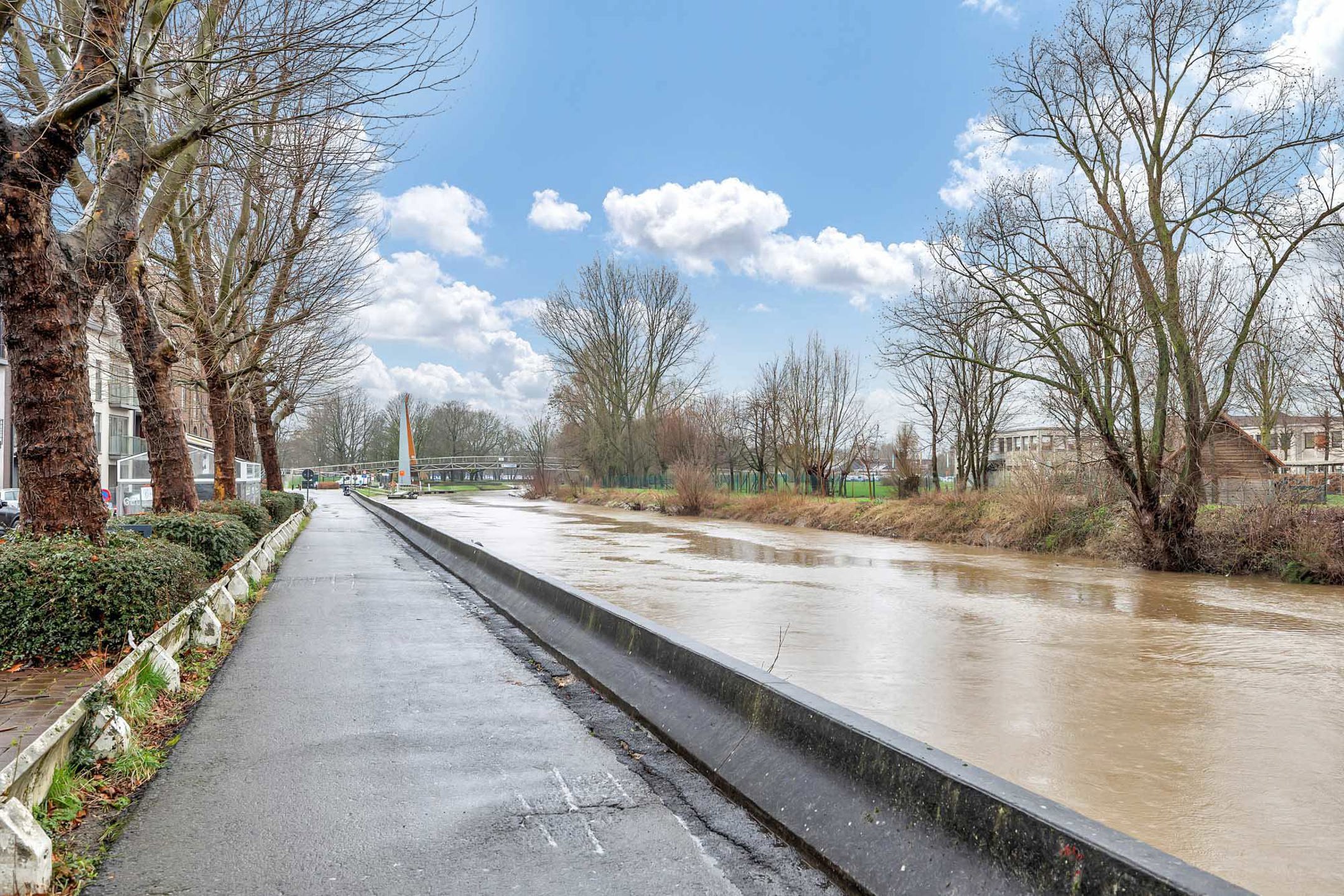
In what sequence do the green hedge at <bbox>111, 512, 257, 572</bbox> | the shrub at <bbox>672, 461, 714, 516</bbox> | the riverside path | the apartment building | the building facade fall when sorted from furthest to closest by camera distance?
the building facade, the shrub at <bbox>672, 461, 714, 516</bbox>, the apartment building, the green hedge at <bbox>111, 512, 257, 572</bbox>, the riverside path

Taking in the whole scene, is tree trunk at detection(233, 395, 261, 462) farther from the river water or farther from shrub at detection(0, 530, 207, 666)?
shrub at detection(0, 530, 207, 666)

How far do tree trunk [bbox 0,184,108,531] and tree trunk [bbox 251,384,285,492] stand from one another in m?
21.4

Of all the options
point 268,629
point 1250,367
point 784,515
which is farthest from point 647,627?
point 1250,367

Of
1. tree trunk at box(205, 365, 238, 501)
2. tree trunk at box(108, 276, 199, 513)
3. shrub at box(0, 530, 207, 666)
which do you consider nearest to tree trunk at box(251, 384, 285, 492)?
tree trunk at box(205, 365, 238, 501)

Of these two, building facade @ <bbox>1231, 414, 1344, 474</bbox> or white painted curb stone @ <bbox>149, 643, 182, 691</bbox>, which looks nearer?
white painted curb stone @ <bbox>149, 643, 182, 691</bbox>

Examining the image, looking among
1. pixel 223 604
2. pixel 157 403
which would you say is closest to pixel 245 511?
pixel 157 403

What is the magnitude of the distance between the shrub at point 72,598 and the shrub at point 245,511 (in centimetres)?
923

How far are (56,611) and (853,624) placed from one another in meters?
7.97

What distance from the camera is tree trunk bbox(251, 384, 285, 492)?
3216 cm

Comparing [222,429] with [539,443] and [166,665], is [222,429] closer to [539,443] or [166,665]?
[166,665]

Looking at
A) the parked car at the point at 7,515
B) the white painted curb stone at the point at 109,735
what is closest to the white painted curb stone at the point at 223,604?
A: the white painted curb stone at the point at 109,735

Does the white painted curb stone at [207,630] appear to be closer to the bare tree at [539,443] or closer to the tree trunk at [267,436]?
the tree trunk at [267,436]

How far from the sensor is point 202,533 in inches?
494

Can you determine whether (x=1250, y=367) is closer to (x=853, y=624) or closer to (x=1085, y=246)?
(x=1085, y=246)
